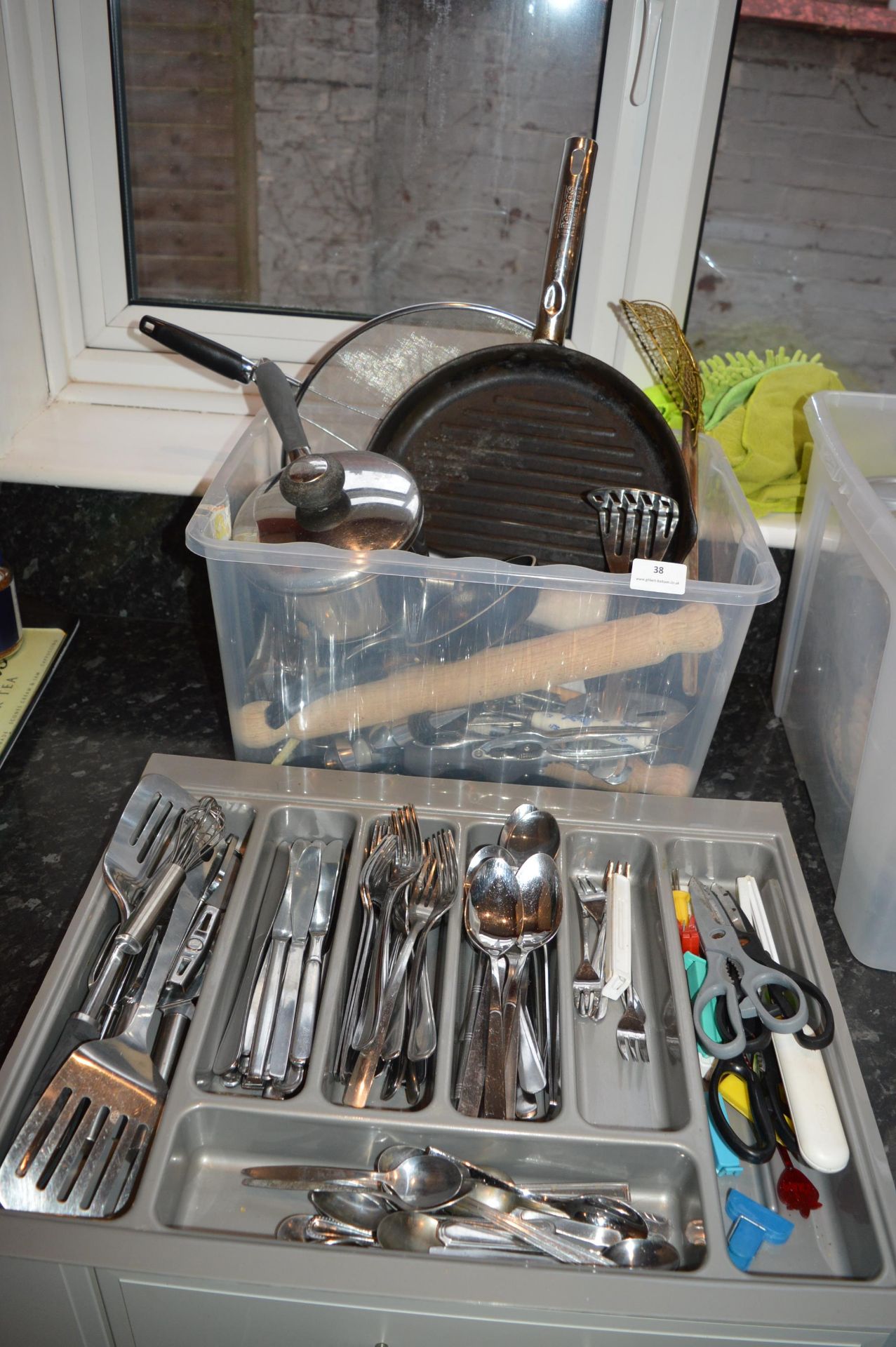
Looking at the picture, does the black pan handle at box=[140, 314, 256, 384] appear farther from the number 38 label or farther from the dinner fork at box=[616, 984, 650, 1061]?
the dinner fork at box=[616, 984, 650, 1061]

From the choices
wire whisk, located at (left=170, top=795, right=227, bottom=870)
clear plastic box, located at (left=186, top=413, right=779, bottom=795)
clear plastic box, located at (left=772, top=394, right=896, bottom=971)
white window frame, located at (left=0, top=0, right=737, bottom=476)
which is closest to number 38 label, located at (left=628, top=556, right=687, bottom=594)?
clear plastic box, located at (left=186, top=413, right=779, bottom=795)

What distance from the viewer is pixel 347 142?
3.62 ft

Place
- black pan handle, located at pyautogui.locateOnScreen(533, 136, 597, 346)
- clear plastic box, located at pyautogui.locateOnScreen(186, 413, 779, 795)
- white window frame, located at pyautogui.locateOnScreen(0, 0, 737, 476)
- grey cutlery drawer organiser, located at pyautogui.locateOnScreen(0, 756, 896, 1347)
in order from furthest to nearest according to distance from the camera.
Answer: white window frame, located at pyautogui.locateOnScreen(0, 0, 737, 476) < black pan handle, located at pyautogui.locateOnScreen(533, 136, 597, 346) < clear plastic box, located at pyautogui.locateOnScreen(186, 413, 779, 795) < grey cutlery drawer organiser, located at pyautogui.locateOnScreen(0, 756, 896, 1347)

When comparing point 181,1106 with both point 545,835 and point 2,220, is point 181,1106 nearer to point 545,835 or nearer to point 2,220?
point 545,835

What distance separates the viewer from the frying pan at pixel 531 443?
0.90m

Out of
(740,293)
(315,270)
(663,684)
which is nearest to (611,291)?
(740,293)

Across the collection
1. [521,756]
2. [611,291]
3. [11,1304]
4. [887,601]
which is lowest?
[11,1304]

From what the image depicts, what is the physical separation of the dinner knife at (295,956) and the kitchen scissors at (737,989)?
0.85 ft

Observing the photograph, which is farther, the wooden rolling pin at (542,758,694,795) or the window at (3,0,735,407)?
the window at (3,0,735,407)

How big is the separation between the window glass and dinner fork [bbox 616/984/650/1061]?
2.63 ft

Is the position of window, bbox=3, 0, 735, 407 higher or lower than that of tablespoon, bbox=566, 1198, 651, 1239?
higher

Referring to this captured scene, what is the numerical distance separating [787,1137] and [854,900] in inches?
8.1

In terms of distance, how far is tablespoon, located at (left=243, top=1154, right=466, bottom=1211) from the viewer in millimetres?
574

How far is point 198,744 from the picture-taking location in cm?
94
